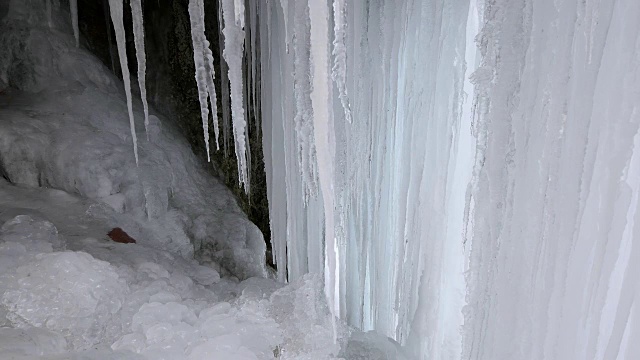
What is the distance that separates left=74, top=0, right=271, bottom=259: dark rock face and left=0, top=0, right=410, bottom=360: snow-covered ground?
0.85 feet

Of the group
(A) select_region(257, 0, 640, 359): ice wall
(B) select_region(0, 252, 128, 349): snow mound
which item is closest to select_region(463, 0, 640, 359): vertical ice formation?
(A) select_region(257, 0, 640, 359): ice wall

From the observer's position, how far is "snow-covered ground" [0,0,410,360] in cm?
186

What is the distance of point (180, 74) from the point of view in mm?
3959

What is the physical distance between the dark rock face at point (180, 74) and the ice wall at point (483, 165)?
4.12 feet

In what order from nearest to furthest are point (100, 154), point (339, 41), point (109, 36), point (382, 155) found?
point (339, 41) → point (382, 155) → point (100, 154) → point (109, 36)

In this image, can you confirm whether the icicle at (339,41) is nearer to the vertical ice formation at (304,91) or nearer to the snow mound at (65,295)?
the vertical ice formation at (304,91)

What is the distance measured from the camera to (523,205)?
1.35 meters

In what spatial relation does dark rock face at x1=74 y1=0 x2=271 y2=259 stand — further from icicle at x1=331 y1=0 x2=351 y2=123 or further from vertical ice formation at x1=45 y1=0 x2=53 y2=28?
icicle at x1=331 y1=0 x2=351 y2=123

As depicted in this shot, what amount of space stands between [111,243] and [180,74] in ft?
6.23

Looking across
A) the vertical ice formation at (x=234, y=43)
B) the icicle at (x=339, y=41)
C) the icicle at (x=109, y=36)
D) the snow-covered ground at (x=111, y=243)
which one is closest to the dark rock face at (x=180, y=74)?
the icicle at (x=109, y=36)

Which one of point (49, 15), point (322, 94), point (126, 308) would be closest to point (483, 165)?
point (322, 94)

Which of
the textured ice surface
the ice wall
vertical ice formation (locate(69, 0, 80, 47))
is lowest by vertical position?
the textured ice surface

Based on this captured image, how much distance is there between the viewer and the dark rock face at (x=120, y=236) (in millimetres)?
2613

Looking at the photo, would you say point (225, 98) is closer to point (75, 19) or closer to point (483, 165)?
point (75, 19)
